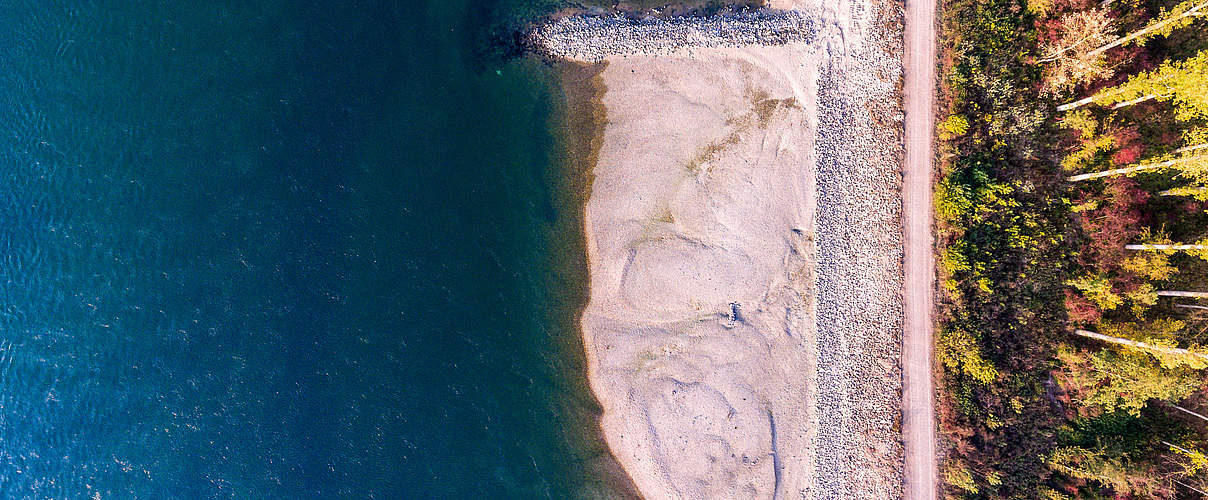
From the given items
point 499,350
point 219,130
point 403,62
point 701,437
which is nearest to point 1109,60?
point 701,437

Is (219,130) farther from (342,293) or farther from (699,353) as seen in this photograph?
(699,353)

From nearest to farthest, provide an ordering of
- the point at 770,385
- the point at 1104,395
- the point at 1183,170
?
the point at 1183,170 → the point at 1104,395 → the point at 770,385

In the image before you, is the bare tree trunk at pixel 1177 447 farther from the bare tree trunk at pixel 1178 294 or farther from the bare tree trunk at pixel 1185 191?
the bare tree trunk at pixel 1185 191

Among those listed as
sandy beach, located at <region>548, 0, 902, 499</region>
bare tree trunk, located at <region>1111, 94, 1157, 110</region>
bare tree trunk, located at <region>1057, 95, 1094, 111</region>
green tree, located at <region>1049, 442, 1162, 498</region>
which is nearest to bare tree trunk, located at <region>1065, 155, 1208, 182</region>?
bare tree trunk, located at <region>1111, 94, 1157, 110</region>

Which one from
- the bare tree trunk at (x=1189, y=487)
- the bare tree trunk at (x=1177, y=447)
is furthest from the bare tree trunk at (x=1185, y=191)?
the bare tree trunk at (x=1189, y=487)

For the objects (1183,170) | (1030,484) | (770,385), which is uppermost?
(1183,170)

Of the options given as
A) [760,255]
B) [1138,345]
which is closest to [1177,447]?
[1138,345]

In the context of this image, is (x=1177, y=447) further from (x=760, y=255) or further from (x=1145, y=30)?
(x=760, y=255)
